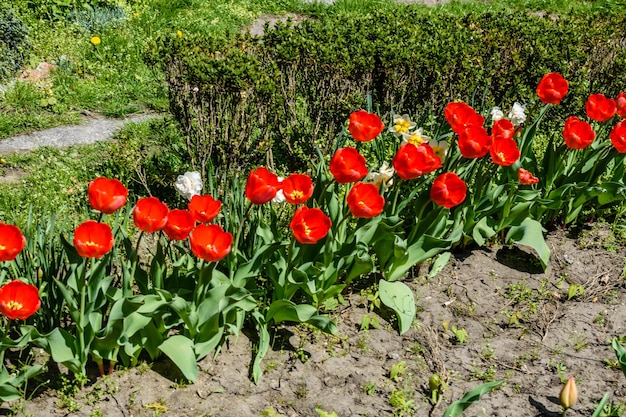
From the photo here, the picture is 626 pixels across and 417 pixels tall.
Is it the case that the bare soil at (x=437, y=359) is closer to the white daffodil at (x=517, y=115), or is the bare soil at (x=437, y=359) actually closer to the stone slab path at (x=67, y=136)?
the white daffodil at (x=517, y=115)

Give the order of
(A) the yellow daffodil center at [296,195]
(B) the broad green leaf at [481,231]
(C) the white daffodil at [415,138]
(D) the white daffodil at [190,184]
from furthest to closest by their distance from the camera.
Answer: (B) the broad green leaf at [481,231], (C) the white daffodil at [415,138], (D) the white daffodil at [190,184], (A) the yellow daffodil center at [296,195]

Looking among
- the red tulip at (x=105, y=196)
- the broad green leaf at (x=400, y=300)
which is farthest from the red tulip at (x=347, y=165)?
Result: the red tulip at (x=105, y=196)

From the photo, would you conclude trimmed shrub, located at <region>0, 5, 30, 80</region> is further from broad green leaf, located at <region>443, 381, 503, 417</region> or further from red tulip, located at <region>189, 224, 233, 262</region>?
broad green leaf, located at <region>443, 381, 503, 417</region>

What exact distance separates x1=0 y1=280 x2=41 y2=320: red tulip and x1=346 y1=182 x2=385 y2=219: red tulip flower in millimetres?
1340

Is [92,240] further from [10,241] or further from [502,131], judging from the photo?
[502,131]

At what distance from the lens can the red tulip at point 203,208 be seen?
2863 mm

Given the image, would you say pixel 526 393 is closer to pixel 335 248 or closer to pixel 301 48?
pixel 335 248

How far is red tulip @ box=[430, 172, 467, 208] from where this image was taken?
3.23 meters

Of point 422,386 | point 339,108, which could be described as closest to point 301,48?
point 339,108

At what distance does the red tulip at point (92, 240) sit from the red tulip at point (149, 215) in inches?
5.0

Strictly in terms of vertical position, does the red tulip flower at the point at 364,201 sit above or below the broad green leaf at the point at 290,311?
above

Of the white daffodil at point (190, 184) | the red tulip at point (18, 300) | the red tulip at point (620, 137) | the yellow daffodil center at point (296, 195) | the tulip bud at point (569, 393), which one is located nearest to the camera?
the red tulip at point (18, 300)

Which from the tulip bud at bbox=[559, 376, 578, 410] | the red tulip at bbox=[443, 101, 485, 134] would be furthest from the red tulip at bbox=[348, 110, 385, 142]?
the tulip bud at bbox=[559, 376, 578, 410]

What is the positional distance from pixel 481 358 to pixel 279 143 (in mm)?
2584
